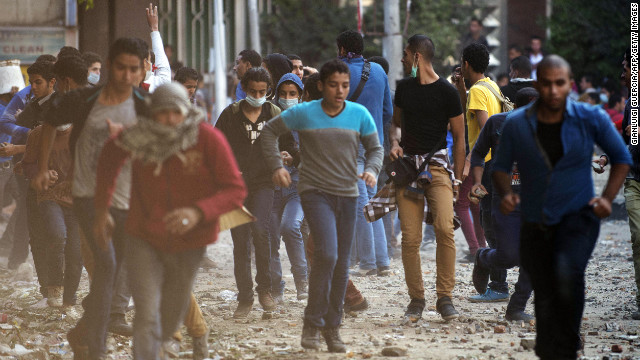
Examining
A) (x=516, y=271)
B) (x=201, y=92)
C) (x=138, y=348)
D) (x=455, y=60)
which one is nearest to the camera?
(x=138, y=348)

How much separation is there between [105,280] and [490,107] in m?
4.16

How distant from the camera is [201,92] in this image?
20.7 metres

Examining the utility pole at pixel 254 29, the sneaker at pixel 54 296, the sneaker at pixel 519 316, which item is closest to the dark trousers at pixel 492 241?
the sneaker at pixel 519 316

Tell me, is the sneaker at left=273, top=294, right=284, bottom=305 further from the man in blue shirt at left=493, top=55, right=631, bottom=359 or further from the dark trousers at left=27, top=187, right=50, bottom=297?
the man in blue shirt at left=493, top=55, right=631, bottom=359

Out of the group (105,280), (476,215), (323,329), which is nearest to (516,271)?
(476,215)

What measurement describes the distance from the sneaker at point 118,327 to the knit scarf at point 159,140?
2.35 metres

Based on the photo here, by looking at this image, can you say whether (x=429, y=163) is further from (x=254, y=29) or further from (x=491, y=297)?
(x=254, y=29)

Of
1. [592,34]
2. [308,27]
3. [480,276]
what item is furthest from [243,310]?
[592,34]

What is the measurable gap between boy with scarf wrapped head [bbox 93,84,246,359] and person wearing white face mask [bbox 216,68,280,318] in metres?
2.70

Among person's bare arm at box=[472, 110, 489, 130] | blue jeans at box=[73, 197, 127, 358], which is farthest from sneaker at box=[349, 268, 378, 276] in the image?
blue jeans at box=[73, 197, 127, 358]

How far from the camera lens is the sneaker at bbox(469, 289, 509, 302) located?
887 cm

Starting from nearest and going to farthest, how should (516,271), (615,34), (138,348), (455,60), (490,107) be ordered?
(138,348) → (490,107) → (516,271) → (615,34) → (455,60)

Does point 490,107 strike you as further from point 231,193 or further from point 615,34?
point 615,34

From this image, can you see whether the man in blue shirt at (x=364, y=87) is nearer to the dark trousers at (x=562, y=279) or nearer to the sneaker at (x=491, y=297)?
the sneaker at (x=491, y=297)
